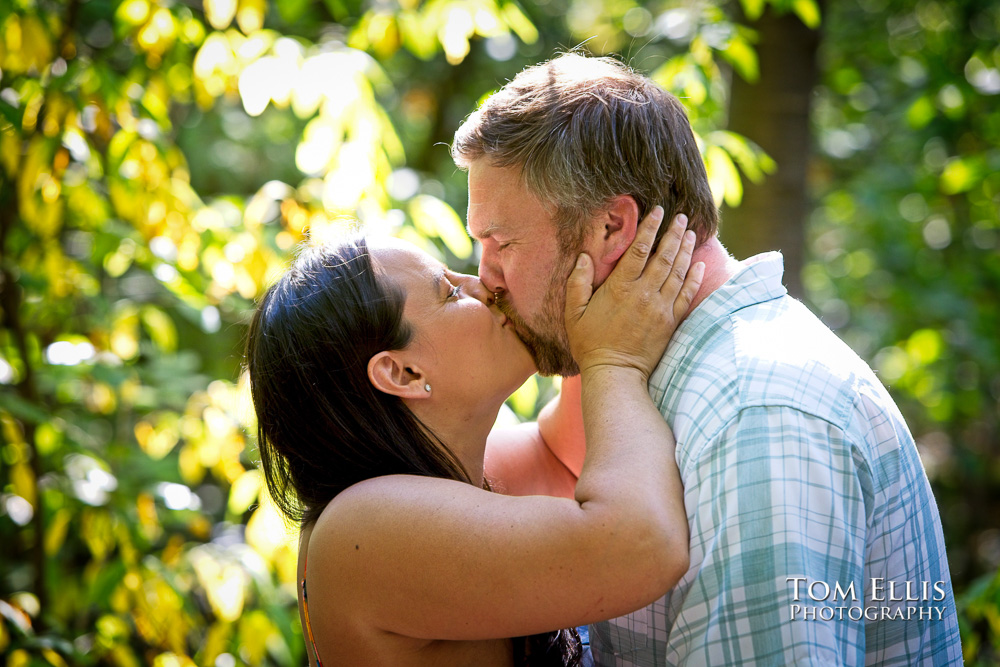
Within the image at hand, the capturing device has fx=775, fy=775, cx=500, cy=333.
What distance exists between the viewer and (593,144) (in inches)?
71.0

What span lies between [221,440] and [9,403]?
696 mm

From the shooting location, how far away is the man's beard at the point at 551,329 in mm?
1864

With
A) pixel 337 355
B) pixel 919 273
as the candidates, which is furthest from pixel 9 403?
pixel 919 273

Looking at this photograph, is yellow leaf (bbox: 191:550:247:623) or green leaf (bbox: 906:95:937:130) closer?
yellow leaf (bbox: 191:550:247:623)

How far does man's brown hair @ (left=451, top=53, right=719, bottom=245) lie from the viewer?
5.91 ft

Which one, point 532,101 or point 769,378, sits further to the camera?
point 532,101

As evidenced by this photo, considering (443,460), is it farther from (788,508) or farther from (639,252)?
(788,508)

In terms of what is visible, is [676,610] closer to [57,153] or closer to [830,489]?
[830,489]

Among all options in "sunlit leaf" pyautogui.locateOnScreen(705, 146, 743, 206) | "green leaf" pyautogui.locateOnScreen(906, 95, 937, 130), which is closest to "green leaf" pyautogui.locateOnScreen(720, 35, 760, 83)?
"sunlit leaf" pyautogui.locateOnScreen(705, 146, 743, 206)

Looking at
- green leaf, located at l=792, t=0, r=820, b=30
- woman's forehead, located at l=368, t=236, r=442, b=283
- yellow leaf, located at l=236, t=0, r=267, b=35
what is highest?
yellow leaf, located at l=236, t=0, r=267, b=35

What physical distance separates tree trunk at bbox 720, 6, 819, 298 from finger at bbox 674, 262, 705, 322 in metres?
1.66

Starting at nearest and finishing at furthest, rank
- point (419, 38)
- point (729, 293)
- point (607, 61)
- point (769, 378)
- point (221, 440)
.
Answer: point (769, 378) → point (729, 293) → point (607, 61) → point (419, 38) → point (221, 440)

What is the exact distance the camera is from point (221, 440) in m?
2.85

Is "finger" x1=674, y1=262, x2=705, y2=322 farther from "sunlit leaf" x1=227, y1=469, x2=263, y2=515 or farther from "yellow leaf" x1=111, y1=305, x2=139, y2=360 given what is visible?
"yellow leaf" x1=111, y1=305, x2=139, y2=360
